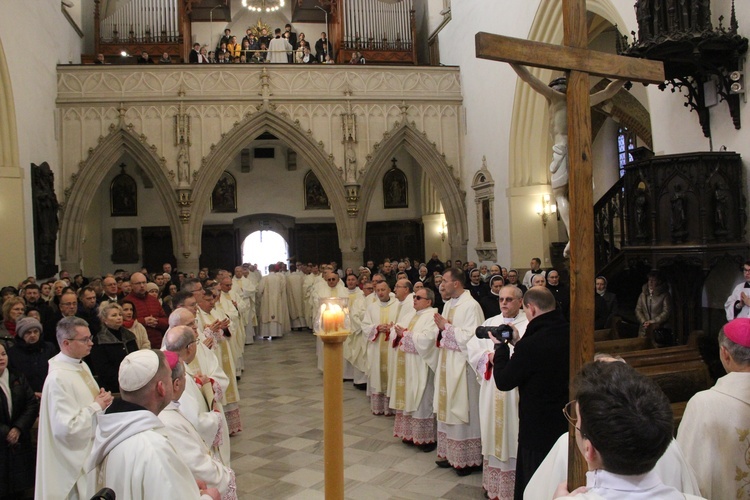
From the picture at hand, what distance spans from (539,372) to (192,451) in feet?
5.99

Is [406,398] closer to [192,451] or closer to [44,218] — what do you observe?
[192,451]

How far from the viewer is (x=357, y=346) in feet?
29.0

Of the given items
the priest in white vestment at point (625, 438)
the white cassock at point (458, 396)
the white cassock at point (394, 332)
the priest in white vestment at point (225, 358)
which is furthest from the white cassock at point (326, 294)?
the priest in white vestment at point (625, 438)

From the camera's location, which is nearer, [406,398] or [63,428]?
[63,428]

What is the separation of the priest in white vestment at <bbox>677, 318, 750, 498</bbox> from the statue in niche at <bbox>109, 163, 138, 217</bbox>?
18.5 m

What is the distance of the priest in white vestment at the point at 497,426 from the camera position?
4.51m

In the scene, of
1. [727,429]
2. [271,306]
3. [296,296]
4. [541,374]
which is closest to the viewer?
[727,429]

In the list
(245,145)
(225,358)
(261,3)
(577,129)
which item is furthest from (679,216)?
(261,3)

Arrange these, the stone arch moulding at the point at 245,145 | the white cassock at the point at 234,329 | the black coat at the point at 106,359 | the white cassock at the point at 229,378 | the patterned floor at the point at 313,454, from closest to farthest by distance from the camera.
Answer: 1. the black coat at the point at 106,359
2. the patterned floor at the point at 313,454
3. the white cassock at the point at 229,378
4. the white cassock at the point at 234,329
5. the stone arch moulding at the point at 245,145

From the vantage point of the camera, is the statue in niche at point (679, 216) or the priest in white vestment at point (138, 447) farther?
the statue in niche at point (679, 216)

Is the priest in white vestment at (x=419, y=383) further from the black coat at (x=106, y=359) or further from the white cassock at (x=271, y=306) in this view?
the white cassock at (x=271, y=306)

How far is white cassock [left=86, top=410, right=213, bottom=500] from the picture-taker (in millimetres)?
2195

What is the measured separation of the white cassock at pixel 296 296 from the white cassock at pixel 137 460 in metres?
12.6

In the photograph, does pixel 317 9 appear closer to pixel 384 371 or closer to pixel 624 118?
pixel 624 118
